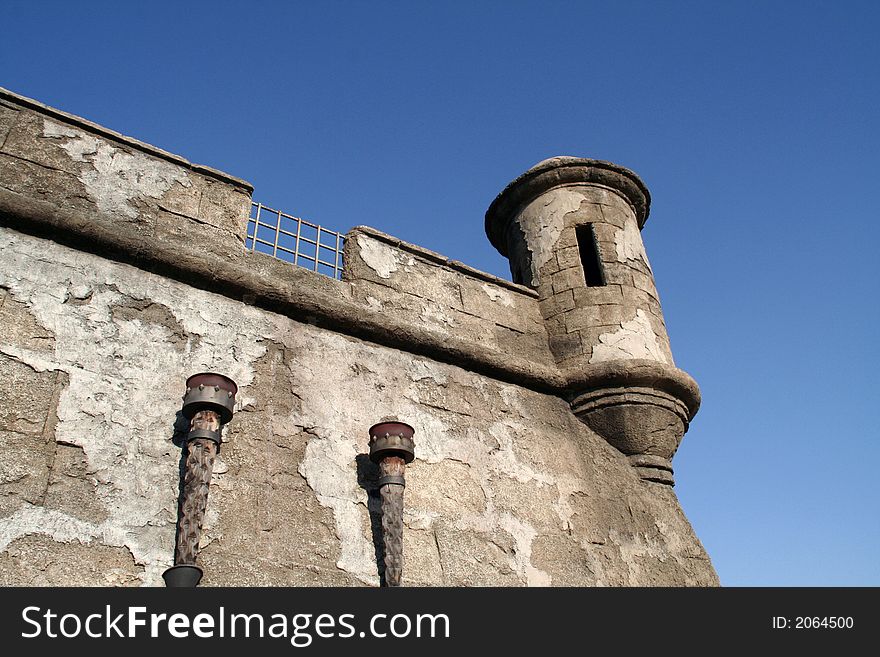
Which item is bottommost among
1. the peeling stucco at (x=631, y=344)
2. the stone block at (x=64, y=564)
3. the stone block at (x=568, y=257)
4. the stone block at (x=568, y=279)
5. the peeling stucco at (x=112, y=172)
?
the stone block at (x=64, y=564)

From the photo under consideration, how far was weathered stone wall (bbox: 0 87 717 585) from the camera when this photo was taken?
317 centimetres

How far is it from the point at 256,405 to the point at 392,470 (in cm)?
73

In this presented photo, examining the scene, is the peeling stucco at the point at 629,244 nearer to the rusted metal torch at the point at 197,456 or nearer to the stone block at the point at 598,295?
the stone block at the point at 598,295

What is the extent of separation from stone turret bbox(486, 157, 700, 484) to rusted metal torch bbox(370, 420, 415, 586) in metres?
1.58

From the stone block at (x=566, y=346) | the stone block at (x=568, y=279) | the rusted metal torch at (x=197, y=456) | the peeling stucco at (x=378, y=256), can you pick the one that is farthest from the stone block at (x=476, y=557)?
the stone block at (x=568, y=279)

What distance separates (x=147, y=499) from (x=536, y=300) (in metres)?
3.15

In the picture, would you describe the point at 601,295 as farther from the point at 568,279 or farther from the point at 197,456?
the point at 197,456

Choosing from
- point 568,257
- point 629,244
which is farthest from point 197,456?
point 629,244

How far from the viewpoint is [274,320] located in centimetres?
422

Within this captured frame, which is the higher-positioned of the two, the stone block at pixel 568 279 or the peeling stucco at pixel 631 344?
the stone block at pixel 568 279

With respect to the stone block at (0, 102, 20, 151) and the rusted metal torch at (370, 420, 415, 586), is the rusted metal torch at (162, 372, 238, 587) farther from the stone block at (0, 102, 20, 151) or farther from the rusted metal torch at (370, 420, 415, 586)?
the stone block at (0, 102, 20, 151)

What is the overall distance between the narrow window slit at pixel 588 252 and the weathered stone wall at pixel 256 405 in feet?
2.99

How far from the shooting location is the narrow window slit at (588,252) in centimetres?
575
